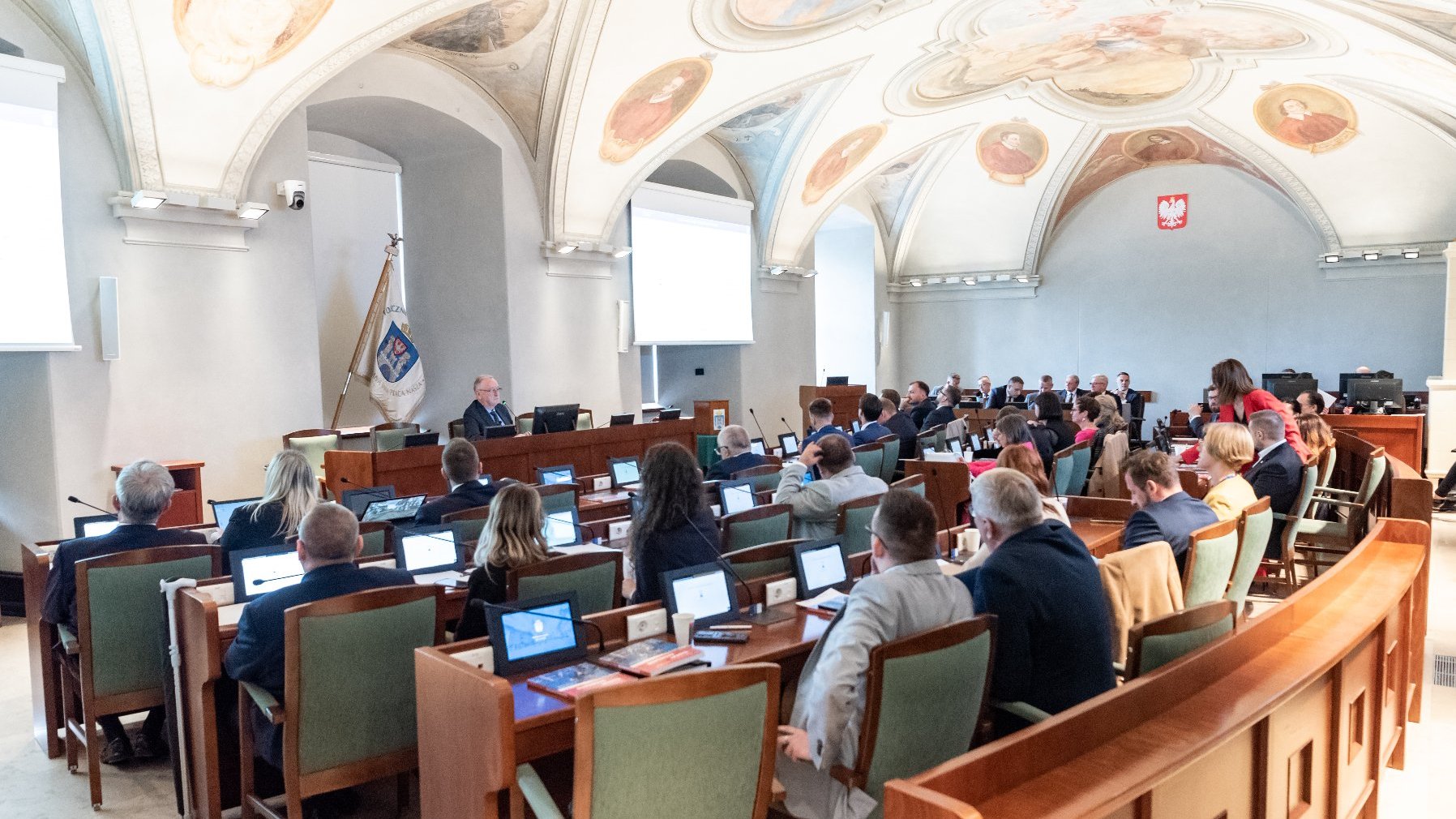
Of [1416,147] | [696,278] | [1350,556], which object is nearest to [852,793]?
[1350,556]

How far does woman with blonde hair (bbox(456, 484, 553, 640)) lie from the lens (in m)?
3.41

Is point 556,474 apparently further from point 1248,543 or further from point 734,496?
point 1248,543

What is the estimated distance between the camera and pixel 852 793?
2418 mm

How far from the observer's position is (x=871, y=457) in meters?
7.89

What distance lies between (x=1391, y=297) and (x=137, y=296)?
16.8m

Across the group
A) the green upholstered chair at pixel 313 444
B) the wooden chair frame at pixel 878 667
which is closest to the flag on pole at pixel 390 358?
the green upholstered chair at pixel 313 444

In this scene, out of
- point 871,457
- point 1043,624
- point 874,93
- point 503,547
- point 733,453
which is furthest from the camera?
point 874,93

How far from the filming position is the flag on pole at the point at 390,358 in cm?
1053

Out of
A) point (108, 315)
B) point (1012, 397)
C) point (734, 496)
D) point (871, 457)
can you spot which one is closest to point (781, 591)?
point (734, 496)

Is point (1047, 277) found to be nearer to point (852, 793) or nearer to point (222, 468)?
point (222, 468)

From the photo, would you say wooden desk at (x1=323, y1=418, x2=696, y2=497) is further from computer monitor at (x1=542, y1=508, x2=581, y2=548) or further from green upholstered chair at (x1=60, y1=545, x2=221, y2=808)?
green upholstered chair at (x1=60, y1=545, x2=221, y2=808)

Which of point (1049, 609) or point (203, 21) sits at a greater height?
point (203, 21)

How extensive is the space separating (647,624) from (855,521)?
2.08 meters

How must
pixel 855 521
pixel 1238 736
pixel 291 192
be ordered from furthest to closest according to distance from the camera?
pixel 291 192
pixel 855 521
pixel 1238 736
